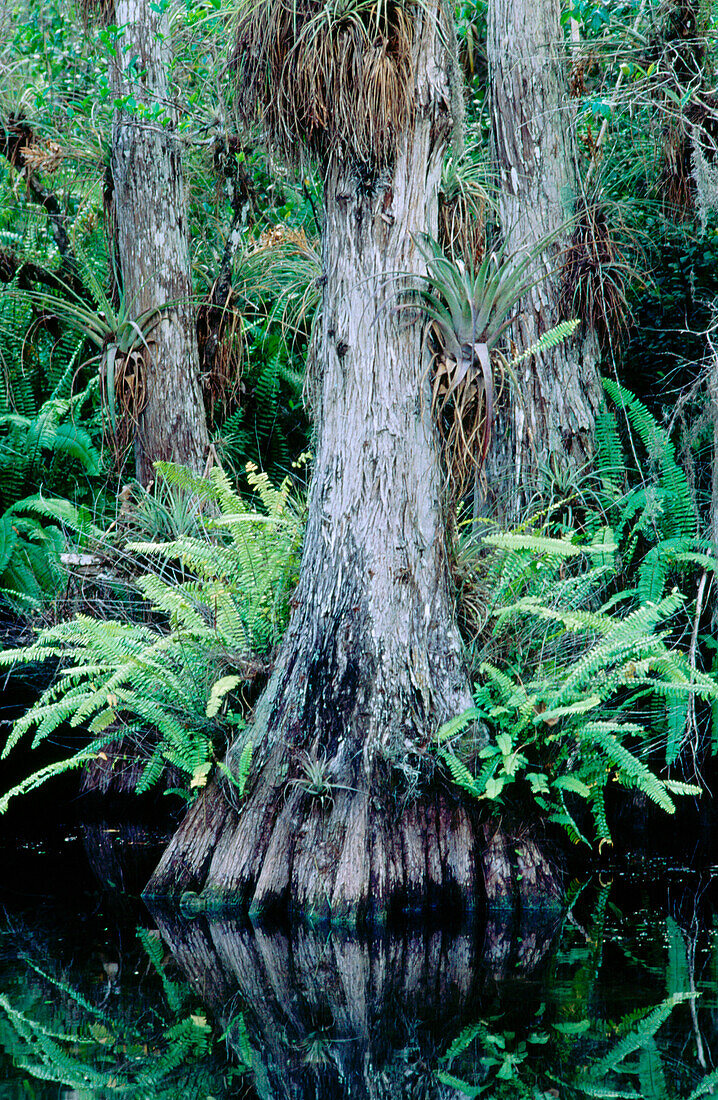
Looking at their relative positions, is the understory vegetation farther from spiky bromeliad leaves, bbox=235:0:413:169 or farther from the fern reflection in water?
the fern reflection in water

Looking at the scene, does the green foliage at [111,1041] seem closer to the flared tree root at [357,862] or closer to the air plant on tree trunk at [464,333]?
the flared tree root at [357,862]

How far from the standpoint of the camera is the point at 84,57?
363 inches

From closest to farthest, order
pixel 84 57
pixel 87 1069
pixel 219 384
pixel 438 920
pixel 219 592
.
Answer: pixel 87 1069
pixel 438 920
pixel 219 592
pixel 219 384
pixel 84 57

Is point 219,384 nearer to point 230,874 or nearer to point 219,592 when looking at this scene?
point 219,592

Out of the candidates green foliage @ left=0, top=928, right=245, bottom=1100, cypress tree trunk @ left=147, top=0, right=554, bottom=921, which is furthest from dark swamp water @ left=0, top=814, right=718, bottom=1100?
cypress tree trunk @ left=147, top=0, right=554, bottom=921

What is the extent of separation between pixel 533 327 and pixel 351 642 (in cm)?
304

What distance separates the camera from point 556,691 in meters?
4.13

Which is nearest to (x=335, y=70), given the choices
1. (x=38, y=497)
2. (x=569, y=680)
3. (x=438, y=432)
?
(x=438, y=432)

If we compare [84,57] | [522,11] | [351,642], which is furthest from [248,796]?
[84,57]

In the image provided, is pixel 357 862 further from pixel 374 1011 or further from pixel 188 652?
pixel 188 652

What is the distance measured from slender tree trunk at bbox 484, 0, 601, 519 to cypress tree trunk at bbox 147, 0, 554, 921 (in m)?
1.96

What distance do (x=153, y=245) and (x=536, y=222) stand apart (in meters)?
2.75

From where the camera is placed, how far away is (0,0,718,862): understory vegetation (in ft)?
14.2

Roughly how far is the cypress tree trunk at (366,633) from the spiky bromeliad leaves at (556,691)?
0.60ft
